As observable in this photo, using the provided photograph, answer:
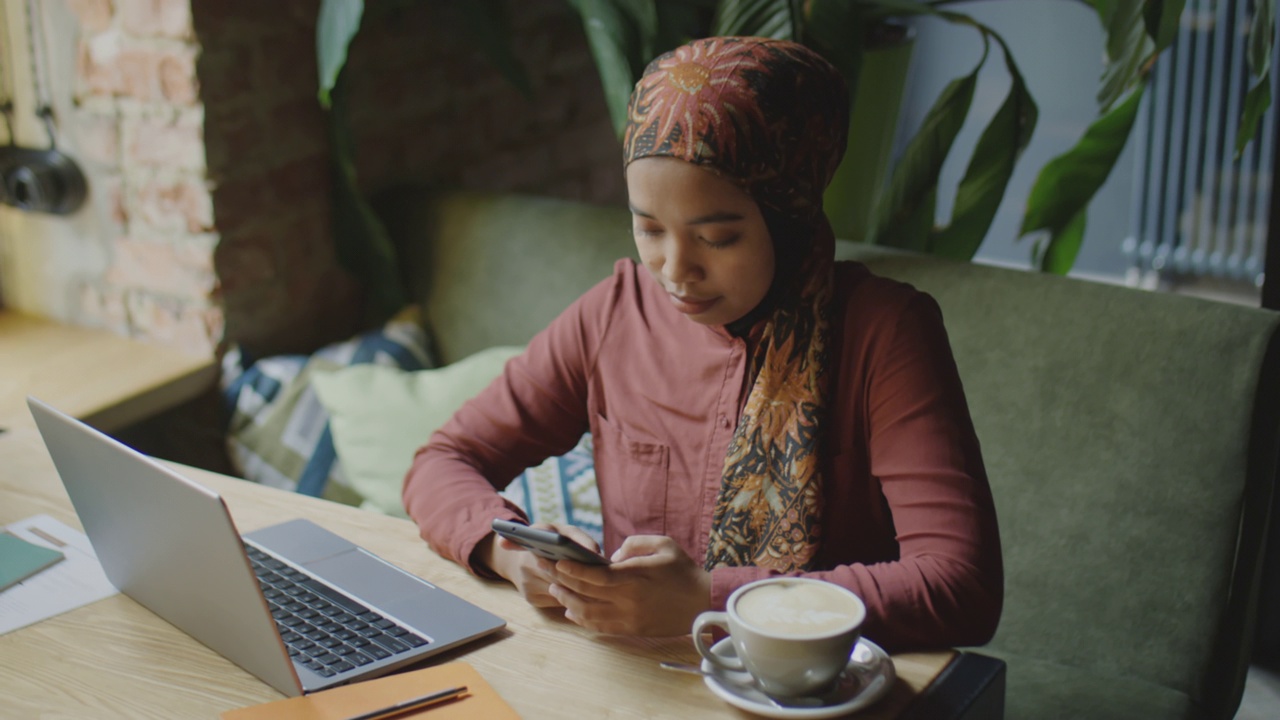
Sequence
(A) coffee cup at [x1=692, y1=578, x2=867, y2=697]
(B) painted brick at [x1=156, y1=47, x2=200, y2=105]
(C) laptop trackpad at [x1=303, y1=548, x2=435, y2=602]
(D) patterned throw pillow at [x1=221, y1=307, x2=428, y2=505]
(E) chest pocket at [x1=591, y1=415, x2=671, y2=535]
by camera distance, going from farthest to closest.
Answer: (D) patterned throw pillow at [x1=221, y1=307, x2=428, y2=505] < (B) painted brick at [x1=156, y1=47, x2=200, y2=105] < (E) chest pocket at [x1=591, y1=415, x2=671, y2=535] < (C) laptop trackpad at [x1=303, y1=548, x2=435, y2=602] < (A) coffee cup at [x1=692, y1=578, x2=867, y2=697]

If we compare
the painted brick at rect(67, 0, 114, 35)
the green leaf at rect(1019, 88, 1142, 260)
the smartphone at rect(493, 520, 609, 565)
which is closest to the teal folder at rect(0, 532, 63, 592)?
the smartphone at rect(493, 520, 609, 565)

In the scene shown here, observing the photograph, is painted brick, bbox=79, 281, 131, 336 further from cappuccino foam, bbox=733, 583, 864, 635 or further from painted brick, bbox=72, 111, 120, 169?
cappuccino foam, bbox=733, 583, 864, 635

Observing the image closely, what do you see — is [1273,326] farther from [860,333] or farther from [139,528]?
[139,528]

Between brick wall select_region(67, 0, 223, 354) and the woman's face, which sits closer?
the woman's face

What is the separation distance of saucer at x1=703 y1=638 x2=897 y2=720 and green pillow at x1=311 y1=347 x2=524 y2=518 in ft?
3.50

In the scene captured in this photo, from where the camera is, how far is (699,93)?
116cm

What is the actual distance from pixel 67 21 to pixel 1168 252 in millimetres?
3639

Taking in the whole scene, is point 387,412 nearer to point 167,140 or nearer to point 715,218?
point 167,140

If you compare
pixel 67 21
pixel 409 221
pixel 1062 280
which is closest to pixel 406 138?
pixel 409 221

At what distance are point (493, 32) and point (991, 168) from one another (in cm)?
94

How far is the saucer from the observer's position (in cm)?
90

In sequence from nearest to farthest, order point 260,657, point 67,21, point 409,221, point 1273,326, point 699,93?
1. point 260,657
2. point 699,93
3. point 1273,326
4. point 67,21
5. point 409,221

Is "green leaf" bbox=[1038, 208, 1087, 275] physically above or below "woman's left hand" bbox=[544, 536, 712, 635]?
above

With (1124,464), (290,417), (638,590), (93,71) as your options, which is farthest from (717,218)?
(93,71)
